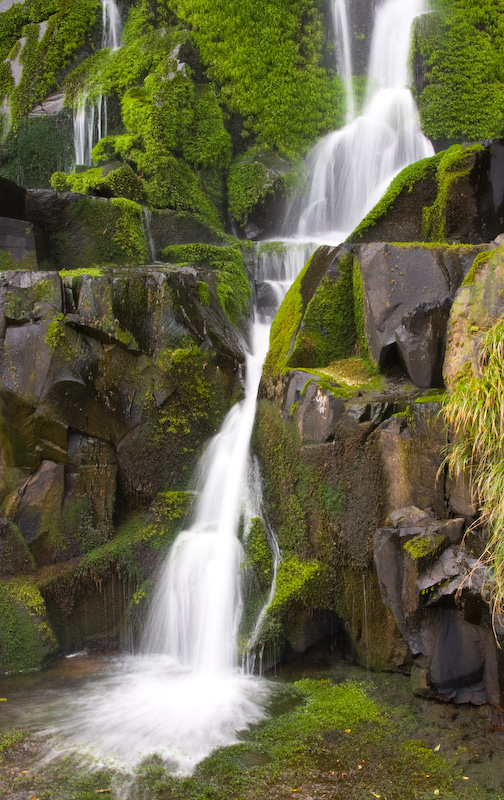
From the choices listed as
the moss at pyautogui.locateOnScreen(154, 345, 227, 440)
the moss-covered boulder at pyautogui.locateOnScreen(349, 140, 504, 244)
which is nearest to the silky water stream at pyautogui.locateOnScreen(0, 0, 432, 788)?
the moss at pyautogui.locateOnScreen(154, 345, 227, 440)

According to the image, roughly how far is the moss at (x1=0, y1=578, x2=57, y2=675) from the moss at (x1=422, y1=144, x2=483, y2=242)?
23.7 feet

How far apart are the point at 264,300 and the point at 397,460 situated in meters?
5.48

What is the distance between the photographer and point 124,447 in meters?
8.23

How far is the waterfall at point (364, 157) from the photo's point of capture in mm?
13602

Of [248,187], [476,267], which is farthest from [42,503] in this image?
[248,187]

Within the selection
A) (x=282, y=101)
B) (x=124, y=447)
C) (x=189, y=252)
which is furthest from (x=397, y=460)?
(x=282, y=101)

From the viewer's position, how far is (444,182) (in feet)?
31.3

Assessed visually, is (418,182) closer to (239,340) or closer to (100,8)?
(239,340)

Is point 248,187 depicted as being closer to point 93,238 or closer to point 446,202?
point 93,238

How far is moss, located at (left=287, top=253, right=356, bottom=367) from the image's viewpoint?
8.08 meters

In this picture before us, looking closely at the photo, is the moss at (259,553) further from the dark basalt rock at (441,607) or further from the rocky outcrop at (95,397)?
the dark basalt rock at (441,607)

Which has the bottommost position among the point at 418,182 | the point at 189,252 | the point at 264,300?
the point at 264,300

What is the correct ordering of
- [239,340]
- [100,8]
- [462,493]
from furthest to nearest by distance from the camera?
[100,8], [239,340], [462,493]

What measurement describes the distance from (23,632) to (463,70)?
15.2 meters
